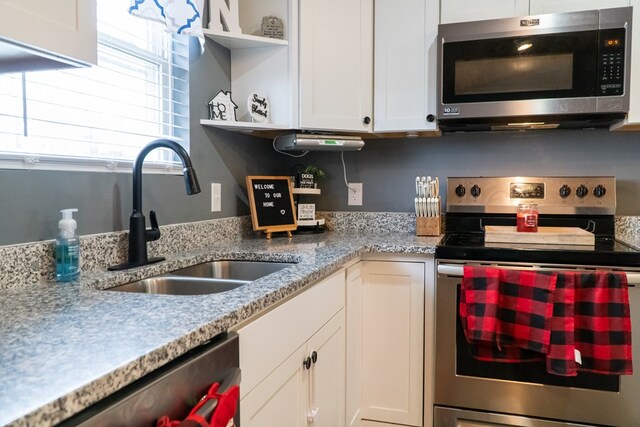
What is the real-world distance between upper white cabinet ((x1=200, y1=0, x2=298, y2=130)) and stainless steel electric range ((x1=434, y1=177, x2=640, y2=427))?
0.95 metres

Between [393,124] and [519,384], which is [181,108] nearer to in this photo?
[393,124]

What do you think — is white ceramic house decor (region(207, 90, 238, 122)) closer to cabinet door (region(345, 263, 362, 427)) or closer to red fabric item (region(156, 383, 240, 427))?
cabinet door (region(345, 263, 362, 427))

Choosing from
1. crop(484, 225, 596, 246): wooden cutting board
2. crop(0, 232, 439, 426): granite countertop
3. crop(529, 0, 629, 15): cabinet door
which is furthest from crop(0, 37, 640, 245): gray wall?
crop(529, 0, 629, 15): cabinet door

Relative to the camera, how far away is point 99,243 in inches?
52.8

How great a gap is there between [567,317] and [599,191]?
81cm

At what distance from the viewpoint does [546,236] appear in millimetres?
1934

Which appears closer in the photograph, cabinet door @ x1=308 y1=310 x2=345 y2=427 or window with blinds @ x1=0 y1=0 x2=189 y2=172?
window with blinds @ x1=0 y1=0 x2=189 y2=172

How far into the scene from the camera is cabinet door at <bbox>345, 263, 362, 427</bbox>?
5.94ft

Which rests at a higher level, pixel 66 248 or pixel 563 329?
pixel 66 248

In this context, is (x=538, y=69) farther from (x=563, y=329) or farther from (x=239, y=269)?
(x=239, y=269)

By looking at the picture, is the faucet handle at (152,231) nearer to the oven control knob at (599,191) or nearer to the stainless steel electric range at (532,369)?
the stainless steel electric range at (532,369)

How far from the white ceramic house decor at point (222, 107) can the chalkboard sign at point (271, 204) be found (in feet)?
1.00

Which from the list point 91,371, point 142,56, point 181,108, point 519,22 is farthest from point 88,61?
point 519,22

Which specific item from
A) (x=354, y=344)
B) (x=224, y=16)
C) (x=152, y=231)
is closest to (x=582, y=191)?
(x=354, y=344)
